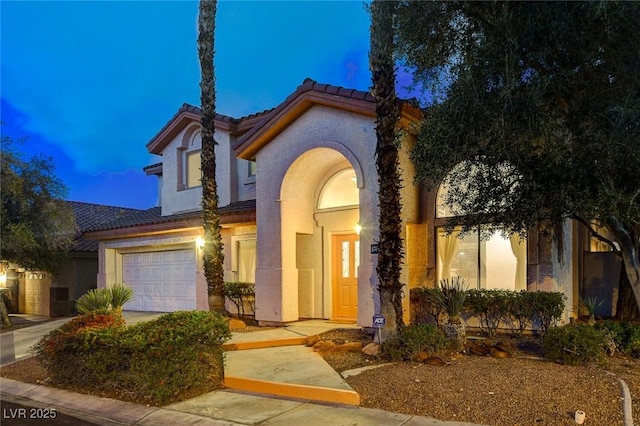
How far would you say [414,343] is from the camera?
8.72 meters

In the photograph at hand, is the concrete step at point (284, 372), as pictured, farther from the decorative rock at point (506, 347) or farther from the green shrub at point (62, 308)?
the green shrub at point (62, 308)

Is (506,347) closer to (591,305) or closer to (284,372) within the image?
(591,305)

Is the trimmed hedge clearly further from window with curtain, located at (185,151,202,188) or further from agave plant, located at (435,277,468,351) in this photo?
window with curtain, located at (185,151,202,188)

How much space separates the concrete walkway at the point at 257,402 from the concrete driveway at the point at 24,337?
237 cm

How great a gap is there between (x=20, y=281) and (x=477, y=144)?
834 inches

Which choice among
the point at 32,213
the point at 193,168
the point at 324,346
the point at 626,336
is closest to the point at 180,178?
the point at 193,168

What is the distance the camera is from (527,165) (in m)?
7.39

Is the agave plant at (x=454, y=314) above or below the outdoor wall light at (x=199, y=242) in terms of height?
below

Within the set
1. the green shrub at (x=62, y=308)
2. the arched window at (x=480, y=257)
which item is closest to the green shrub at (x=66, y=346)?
the arched window at (x=480, y=257)

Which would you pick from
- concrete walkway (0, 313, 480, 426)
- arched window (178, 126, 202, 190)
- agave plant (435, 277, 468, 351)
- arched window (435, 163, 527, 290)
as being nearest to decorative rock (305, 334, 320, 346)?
concrete walkway (0, 313, 480, 426)

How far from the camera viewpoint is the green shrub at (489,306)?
34.5 ft

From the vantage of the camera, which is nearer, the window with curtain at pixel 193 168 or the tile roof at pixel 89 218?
the window with curtain at pixel 193 168

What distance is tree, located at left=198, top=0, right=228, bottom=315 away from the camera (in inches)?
497

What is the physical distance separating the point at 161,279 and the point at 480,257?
444 inches
